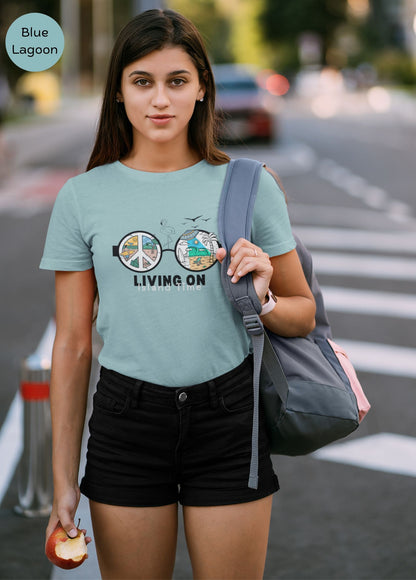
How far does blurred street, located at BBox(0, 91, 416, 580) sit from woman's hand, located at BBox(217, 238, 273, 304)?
2.35 ft

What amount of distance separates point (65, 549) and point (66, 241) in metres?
0.70

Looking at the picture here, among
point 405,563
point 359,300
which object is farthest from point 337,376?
point 359,300

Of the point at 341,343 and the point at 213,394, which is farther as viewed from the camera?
the point at 341,343

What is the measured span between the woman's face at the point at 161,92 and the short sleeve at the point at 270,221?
0.77 feet

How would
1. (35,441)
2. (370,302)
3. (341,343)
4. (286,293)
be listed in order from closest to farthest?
(286,293) < (35,441) < (341,343) < (370,302)

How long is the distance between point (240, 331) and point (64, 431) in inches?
18.5

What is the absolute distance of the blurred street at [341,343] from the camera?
13.4 ft

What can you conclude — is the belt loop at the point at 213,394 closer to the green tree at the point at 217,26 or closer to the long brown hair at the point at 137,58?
the long brown hair at the point at 137,58

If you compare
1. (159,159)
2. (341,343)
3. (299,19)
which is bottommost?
(299,19)

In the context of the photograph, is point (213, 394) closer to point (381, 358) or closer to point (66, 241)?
point (66, 241)

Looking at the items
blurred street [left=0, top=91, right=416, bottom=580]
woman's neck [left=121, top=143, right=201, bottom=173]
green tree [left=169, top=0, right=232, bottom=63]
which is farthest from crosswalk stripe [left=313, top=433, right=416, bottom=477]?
green tree [left=169, top=0, right=232, bottom=63]

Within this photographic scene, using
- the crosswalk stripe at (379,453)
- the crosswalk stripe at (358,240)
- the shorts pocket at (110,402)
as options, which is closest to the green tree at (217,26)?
the crosswalk stripe at (358,240)

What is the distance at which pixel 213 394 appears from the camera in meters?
2.17

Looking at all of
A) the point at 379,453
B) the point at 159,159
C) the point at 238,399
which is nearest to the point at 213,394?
the point at 238,399
